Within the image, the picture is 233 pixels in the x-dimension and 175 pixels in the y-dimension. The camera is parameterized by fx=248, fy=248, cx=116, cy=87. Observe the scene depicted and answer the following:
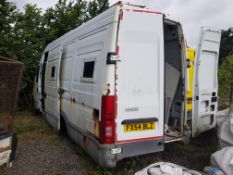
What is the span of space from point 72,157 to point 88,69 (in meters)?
1.95

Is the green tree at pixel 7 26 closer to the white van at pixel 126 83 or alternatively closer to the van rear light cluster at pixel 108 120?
the white van at pixel 126 83

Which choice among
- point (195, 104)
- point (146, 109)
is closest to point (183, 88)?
point (195, 104)

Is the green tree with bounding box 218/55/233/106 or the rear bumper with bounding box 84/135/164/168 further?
the green tree with bounding box 218/55/233/106

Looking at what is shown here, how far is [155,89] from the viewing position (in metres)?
3.99

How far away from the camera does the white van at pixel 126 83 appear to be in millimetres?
3643

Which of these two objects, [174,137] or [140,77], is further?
[174,137]

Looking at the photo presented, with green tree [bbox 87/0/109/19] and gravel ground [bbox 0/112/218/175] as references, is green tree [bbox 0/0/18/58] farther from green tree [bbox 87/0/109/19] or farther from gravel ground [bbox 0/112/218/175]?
green tree [bbox 87/0/109/19]

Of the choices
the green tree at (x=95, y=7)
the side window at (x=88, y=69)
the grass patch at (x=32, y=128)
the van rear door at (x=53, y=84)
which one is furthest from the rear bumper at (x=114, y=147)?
the green tree at (x=95, y=7)

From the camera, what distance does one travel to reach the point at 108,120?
3.63 m

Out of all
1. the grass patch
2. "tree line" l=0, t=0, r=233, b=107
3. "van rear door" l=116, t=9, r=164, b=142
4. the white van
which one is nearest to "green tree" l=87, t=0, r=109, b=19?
"tree line" l=0, t=0, r=233, b=107

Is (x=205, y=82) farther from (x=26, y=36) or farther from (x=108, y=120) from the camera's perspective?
(x=26, y=36)

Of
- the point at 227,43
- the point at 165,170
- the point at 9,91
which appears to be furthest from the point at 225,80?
the point at 227,43

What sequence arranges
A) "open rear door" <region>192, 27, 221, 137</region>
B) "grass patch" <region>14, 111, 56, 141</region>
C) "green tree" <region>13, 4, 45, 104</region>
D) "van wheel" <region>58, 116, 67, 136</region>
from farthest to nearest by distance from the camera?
"green tree" <region>13, 4, 45, 104</region>, "grass patch" <region>14, 111, 56, 141</region>, "van wheel" <region>58, 116, 67, 136</region>, "open rear door" <region>192, 27, 221, 137</region>

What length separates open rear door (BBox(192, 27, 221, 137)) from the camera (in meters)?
5.11
